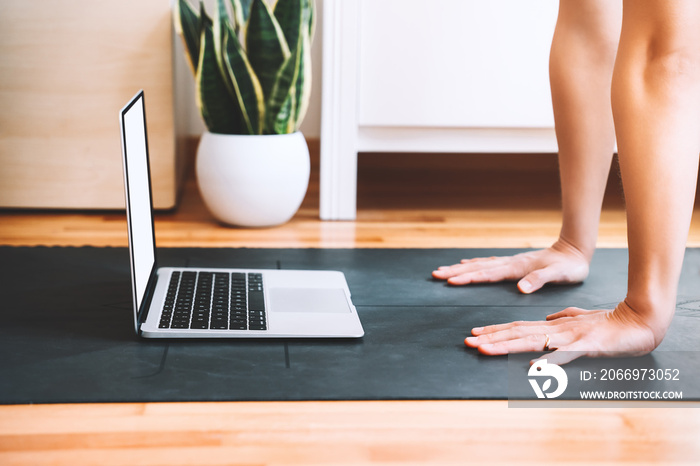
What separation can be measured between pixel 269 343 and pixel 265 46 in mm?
772

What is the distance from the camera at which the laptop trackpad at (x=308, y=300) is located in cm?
104

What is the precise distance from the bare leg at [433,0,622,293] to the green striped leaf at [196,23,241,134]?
623 mm

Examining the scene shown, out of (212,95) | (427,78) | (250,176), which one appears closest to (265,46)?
(212,95)

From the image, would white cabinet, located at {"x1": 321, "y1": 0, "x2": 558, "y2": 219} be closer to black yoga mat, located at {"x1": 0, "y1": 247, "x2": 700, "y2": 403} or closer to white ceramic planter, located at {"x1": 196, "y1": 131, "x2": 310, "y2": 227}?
white ceramic planter, located at {"x1": 196, "y1": 131, "x2": 310, "y2": 227}

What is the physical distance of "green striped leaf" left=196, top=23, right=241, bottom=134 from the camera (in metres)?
1.50

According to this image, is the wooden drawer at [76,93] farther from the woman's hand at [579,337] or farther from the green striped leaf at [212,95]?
the woman's hand at [579,337]

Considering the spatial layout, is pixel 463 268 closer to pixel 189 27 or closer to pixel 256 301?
pixel 256 301

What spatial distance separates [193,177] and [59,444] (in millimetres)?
1474

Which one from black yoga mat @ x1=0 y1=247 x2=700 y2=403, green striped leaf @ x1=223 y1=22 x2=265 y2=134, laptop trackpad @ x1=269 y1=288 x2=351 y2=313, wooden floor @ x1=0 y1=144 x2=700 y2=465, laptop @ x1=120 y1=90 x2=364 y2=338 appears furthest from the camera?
green striped leaf @ x1=223 y1=22 x2=265 y2=134

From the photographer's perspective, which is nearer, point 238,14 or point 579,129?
point 579,129

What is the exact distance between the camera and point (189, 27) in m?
1.55

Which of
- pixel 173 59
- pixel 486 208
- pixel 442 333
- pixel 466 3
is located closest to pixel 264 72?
pixel 173 59

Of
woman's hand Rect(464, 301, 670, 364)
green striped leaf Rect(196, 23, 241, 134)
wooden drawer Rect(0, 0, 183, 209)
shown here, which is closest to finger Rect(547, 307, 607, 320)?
woman's hand Rect(464, 301, 670, 364)

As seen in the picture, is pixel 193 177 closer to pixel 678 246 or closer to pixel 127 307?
pixel 127 307
